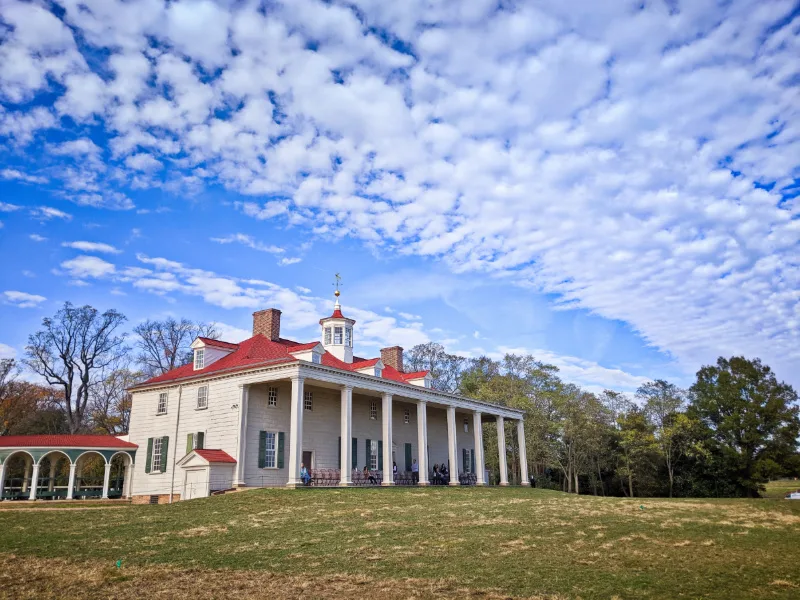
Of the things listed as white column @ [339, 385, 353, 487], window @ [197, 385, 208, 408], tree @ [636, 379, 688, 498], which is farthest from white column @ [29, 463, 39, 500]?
tree @ [636, 379, 688, 498]

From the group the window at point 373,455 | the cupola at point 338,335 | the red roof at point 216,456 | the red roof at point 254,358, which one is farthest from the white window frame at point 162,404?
the window at point 373,455

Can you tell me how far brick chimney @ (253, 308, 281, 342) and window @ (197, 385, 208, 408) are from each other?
5.12m

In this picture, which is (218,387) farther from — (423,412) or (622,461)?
(622,461)

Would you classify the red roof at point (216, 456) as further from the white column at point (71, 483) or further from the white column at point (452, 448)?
the white column at point (452, 448)

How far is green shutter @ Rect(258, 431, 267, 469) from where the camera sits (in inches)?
1139

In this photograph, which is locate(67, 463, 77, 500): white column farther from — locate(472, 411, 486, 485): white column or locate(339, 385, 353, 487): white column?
locate(472, 411, 486, 485): white column

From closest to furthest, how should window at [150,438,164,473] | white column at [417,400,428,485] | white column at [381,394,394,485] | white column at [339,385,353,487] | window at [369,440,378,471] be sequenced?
white column at [339,385,353,487] → white column at [381,394,394,485] → window at [150,438,164,473] → white column at [417,400,428,485] → window at [369,440,378,471]

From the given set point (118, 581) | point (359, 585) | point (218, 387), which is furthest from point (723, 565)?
point (218, 387)

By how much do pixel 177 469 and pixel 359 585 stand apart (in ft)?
79.1

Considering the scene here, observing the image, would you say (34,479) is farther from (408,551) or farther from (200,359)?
(408,551)

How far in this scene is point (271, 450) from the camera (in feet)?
97.5

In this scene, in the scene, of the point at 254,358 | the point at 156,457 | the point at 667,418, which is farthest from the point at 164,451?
the point at 667,418

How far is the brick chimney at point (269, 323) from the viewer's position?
114ft

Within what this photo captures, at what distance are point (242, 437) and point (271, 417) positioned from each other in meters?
2.26
